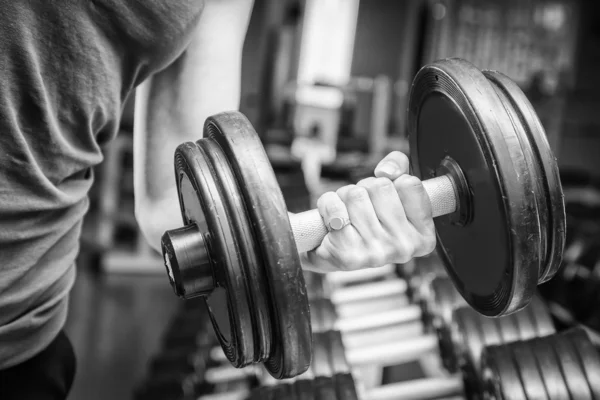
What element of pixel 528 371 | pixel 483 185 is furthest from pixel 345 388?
pixel 483 185

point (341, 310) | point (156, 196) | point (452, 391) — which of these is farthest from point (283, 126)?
point (156, 196)

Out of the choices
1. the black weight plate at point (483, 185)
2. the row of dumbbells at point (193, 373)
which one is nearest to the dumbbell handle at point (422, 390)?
the row of dumbbells at point (193, 373)

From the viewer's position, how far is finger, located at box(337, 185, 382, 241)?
592mm

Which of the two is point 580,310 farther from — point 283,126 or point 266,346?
point 283,126

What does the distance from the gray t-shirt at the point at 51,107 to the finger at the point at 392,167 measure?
0.26 m

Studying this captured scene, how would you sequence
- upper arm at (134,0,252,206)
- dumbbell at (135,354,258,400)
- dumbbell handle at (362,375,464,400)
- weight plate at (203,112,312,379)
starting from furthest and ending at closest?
dumbbell at (135,354,258,400), dumbbell handle at (362,375,464,400), upper arm at (134,0,252,206), weight plate at (203,112,312,379)

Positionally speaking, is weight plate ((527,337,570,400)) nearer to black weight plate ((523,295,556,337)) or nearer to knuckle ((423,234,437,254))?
black weight plate ((523,295,556,337))

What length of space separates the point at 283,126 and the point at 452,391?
3.62m

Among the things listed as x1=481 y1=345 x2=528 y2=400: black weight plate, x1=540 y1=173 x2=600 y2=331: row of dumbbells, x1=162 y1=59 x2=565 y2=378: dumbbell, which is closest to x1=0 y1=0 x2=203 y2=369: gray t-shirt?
x1=162 y1=59 x2=565 y2=378: dumbbell

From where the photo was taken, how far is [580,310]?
201 centimetres

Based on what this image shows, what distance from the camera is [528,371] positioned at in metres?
0.98

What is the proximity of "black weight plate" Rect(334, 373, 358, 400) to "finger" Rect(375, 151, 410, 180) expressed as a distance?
48cm

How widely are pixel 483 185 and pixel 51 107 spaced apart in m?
0.45

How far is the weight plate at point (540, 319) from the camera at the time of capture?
47.8 inches
